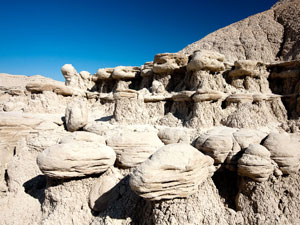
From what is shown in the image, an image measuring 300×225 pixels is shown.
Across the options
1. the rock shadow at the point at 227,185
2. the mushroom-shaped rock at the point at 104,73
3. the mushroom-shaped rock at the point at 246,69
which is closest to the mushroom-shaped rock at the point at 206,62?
the mushroom-shaped rock at the point at 246,69

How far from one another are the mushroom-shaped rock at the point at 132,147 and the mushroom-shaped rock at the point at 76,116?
214 centimetres

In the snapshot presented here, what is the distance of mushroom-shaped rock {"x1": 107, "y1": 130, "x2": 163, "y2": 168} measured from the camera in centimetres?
411

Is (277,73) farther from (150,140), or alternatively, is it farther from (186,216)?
(186,216)

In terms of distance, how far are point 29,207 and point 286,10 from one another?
820 inches

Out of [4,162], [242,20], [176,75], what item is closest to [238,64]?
[176,75]

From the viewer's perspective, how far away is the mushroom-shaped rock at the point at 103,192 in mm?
3775

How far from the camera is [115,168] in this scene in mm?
4238

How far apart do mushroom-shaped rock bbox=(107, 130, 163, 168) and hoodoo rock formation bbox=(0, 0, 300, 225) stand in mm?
26

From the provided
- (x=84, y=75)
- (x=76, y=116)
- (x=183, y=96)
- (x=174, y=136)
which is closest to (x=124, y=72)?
(x=84, y=75)

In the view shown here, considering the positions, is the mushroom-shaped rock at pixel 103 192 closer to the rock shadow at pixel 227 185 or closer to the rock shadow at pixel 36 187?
the rock shadow at pixel 36 187

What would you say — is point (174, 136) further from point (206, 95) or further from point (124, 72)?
point (124, 72)

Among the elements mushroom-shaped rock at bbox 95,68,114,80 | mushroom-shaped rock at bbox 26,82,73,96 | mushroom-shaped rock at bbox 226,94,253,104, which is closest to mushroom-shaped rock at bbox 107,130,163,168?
mushroom-shaped rock at bbox 226,94,253,104

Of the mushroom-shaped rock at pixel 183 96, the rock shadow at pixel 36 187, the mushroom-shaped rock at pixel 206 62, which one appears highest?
the mushroom-shaped rock at pixel 206 62

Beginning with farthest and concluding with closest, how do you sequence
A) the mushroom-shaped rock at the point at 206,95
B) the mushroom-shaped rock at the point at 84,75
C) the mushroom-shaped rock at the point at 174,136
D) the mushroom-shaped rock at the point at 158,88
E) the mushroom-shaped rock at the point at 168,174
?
the mushroom-shaped rock at the point at 84,75, the mushroom-shaped rock at the point at 158,88, the mushroom-shaped rock at the point at 206,95, the mushroom-shaped rock at the point at 174,136, the mushroom-shaped rock at the point at 168,174
